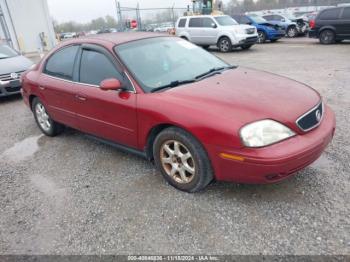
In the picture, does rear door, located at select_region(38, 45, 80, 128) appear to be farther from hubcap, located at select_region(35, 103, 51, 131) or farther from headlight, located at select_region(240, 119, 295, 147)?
A: headlight, located at select_region(240, 119, 295, 147)

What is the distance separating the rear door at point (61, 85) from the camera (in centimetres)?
416

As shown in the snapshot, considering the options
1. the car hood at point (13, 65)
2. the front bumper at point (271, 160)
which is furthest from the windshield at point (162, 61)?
the car hood at point (13, 65)

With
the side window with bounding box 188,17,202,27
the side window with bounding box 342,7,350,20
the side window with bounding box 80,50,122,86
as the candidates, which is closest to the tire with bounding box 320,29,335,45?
the side window with bounding box 342,7,350,20

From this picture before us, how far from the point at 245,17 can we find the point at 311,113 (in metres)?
16.2

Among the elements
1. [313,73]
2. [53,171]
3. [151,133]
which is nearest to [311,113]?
[151,133]

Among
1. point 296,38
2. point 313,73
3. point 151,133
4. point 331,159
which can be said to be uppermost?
point 151,133

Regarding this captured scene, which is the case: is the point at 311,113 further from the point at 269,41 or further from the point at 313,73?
the point at 269,41

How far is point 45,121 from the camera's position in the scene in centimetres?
511

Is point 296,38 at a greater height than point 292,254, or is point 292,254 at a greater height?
point 292,254

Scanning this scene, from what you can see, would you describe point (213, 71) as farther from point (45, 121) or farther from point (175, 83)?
point (45, 121)

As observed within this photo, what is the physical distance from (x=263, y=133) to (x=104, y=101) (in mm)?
1890

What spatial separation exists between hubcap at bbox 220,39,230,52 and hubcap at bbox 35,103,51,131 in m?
11.4

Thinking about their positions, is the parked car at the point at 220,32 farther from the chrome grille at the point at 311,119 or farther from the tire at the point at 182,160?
the tire at the point at 182,160

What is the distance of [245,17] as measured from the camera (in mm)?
17656
